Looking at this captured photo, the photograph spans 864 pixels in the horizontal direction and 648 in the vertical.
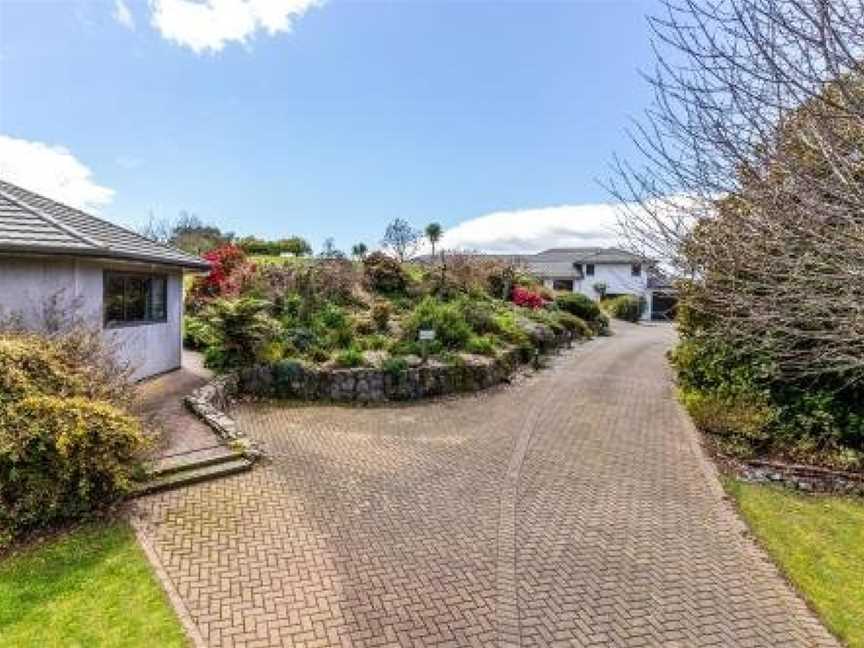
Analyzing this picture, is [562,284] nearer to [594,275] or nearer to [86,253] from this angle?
[594,275]

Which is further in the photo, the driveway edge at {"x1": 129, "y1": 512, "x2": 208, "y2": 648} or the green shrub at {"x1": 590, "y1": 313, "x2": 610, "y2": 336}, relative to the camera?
the green shrub at {"x1": 590, "y1": 313, "x2": 610, "y2": 336}

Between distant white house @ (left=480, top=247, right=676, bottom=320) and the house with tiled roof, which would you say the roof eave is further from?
distant white house @ (left=480, top=247, right=676, bottom=320)

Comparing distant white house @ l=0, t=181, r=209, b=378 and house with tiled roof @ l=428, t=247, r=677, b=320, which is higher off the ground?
house with tiled roof @ l=428, t=247, r=677, b=320

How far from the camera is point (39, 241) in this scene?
11.1m

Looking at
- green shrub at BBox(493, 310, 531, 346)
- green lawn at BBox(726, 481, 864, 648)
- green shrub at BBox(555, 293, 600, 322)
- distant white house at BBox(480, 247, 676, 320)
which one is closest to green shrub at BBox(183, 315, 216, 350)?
green shrub at BBox(493, 310, 531, 346)

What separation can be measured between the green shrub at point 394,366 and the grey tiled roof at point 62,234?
582 centimetres

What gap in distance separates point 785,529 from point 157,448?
10261 mm

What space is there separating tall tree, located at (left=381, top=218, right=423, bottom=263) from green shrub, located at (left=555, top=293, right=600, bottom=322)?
37.5 feet

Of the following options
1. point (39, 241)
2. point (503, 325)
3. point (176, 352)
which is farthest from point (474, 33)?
point (503, 325)

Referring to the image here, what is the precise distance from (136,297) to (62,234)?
296 centimetres

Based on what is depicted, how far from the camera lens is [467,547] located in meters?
7.81

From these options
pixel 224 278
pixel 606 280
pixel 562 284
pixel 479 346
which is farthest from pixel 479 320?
pixel 606 280

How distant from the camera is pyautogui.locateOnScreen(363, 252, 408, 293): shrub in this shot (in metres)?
25.8

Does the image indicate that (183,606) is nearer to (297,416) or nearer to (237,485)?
(237,485)
